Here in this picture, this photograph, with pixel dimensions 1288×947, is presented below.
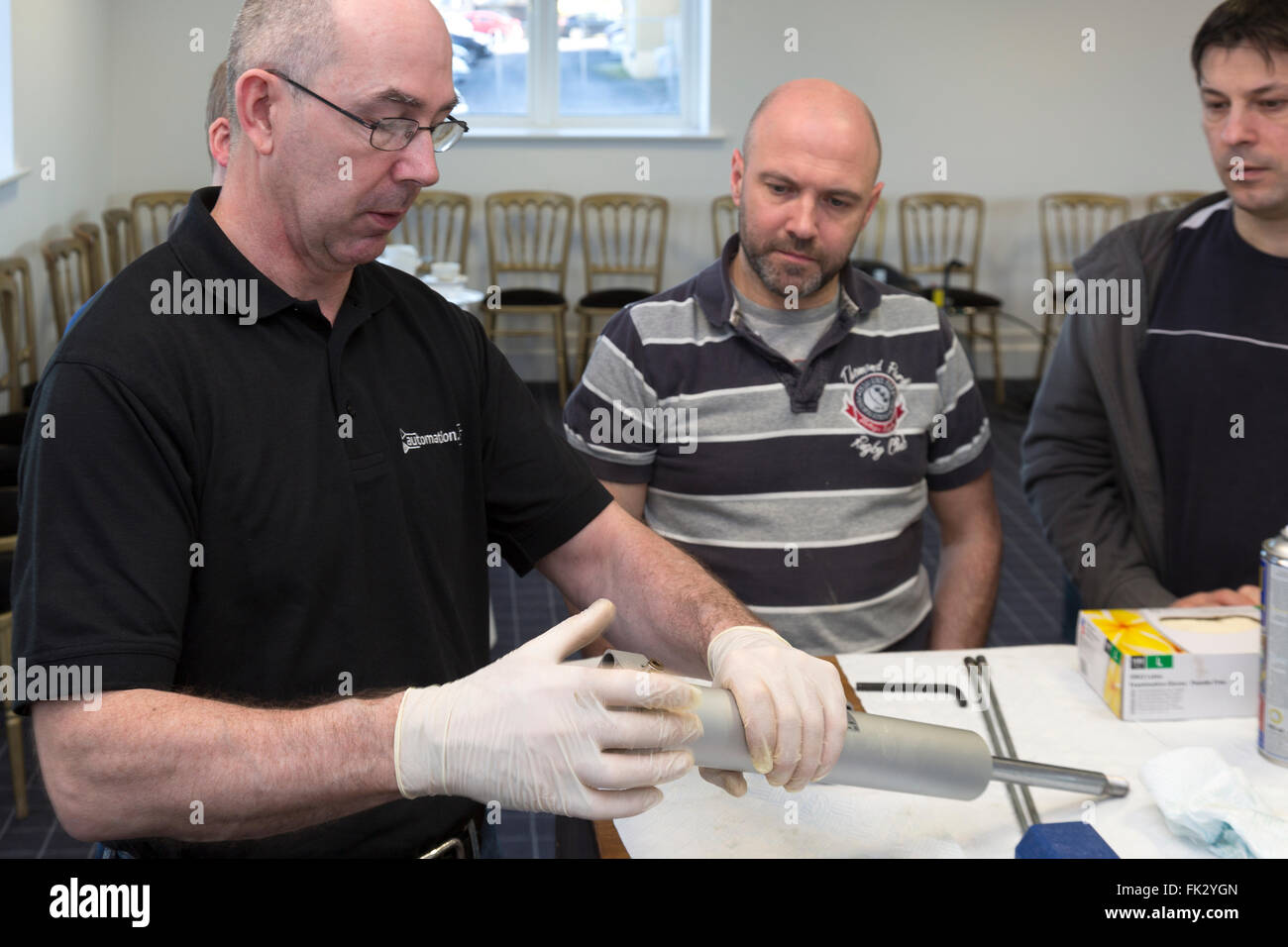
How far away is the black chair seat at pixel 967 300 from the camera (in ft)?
20.1

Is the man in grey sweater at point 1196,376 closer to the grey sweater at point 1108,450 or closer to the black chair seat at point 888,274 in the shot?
the grey sweater at point 1108,450

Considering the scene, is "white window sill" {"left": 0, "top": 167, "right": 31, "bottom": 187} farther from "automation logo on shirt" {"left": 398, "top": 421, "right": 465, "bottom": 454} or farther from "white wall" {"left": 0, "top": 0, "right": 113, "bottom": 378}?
"automation logo on shirt" {"left": 398, "top": 421, "right": 465, "bottom": 454}

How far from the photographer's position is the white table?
4.07ft

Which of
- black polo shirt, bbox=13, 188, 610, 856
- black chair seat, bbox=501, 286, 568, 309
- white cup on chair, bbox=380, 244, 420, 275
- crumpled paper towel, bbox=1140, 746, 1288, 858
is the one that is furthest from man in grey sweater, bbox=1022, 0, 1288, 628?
black chair seat, bbox=501, 286, 568, 309

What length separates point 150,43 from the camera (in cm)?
622

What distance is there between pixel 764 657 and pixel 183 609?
52cm

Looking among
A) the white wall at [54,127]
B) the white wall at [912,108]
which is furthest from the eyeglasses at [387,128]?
the white wall at [912,108]

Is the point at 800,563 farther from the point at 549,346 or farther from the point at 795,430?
the point at 549,346

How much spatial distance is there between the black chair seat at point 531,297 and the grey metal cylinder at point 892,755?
16.6 feet

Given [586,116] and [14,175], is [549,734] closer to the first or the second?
[14,175]

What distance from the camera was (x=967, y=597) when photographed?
209 cm

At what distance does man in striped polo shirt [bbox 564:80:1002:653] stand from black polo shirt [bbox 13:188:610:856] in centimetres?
52
